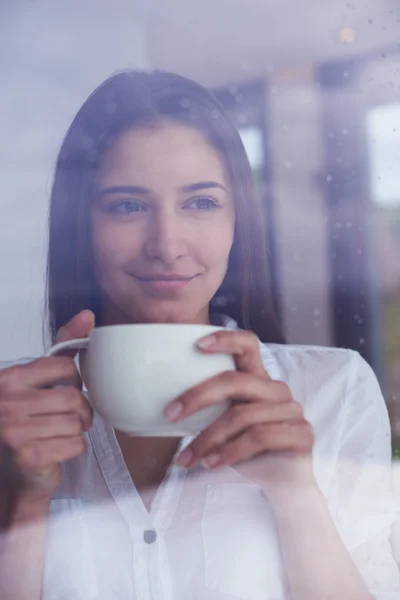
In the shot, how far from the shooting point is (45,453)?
1.51ft

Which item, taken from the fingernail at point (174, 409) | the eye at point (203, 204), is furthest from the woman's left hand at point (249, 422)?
the eye at point (203, 204)

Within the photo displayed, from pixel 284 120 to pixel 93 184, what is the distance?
163 mm

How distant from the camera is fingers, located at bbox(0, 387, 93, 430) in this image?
45 cm

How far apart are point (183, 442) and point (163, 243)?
144 millimetres

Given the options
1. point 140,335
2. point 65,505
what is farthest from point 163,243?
point 65,505

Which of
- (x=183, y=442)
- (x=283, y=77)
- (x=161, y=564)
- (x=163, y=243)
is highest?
(x=283, y=77)

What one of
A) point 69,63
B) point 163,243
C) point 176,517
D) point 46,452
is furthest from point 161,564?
point 69,63

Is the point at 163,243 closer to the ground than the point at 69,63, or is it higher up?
closer to the ground

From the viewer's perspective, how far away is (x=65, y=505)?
52cm

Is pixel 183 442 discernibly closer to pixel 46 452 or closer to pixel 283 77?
pixel 46 452

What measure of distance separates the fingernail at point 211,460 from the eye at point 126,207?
183 mm

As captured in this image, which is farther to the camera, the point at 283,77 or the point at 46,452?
the point at 283,77

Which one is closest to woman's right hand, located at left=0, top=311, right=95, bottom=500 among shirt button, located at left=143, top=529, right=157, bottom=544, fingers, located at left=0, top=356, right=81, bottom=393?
fingers, located at left=0, top=356, right=81, bottom=393

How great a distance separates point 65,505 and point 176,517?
0.09 m
